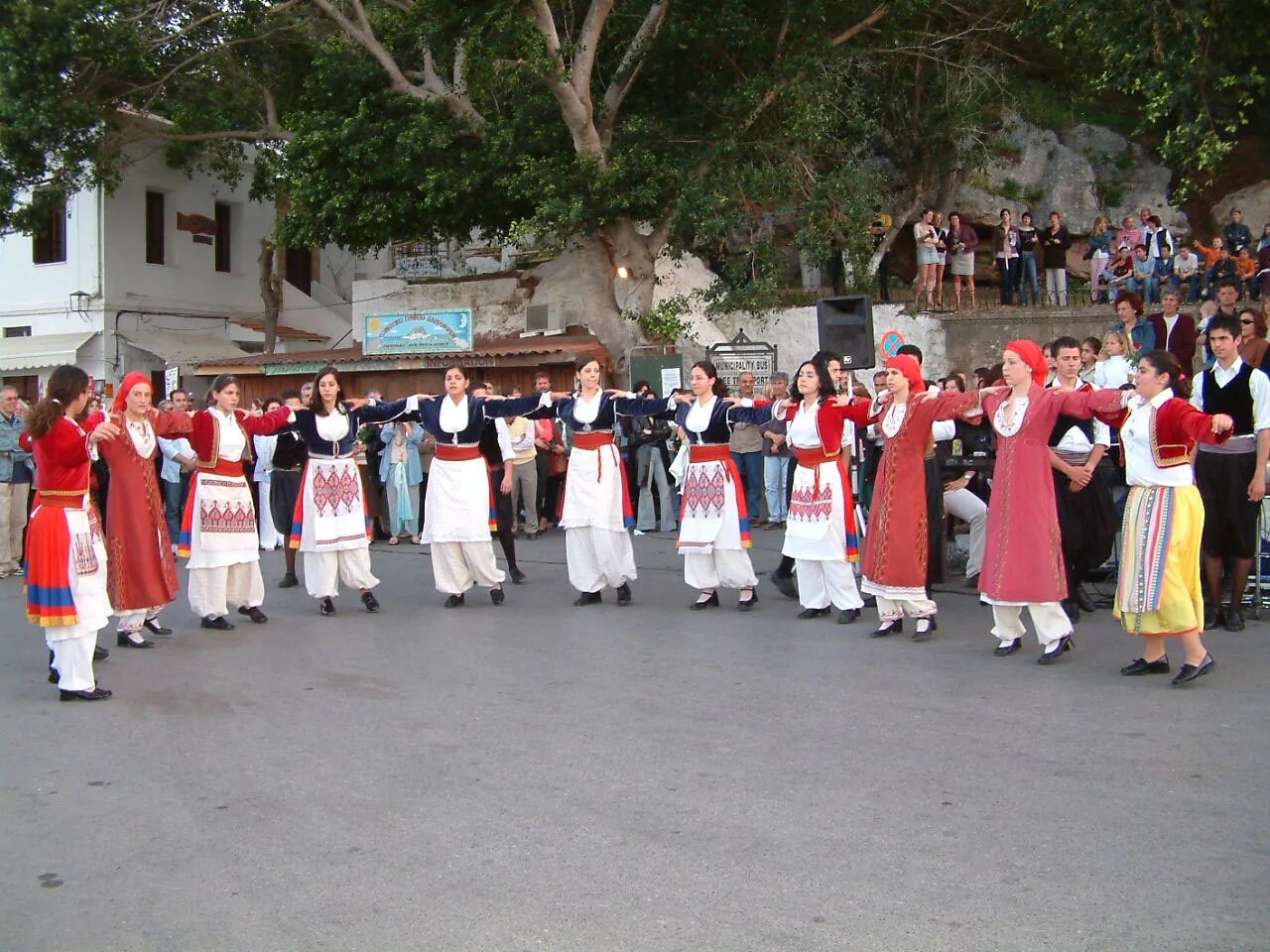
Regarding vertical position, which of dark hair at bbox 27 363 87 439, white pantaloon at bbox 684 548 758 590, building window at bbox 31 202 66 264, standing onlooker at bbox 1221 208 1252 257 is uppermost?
building window at bbox 31 202 66 264

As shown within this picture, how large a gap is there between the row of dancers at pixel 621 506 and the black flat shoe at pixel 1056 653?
0.02 m

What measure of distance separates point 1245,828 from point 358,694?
463 cm

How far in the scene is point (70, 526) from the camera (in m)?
7.53

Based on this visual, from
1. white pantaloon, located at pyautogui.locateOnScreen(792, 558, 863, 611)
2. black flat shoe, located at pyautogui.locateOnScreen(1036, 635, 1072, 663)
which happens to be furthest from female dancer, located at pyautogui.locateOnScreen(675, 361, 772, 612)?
black flat shoe, located at pyautogui.locateOnScreen(1036, 635, 1072, 663)

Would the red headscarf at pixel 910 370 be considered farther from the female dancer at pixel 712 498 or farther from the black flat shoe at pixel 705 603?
the black flat shoe at pixel 705 603

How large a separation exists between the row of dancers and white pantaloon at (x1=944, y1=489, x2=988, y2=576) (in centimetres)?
93

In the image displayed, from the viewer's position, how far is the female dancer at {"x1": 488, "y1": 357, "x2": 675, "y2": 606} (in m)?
10.6

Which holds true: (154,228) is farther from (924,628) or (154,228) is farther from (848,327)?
(924,628)

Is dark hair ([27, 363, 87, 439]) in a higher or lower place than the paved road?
higher

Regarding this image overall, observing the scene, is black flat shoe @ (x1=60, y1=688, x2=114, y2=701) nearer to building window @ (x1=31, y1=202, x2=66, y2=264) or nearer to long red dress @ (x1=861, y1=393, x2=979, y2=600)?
long red dress @ (x1=861, y1=393, x2=979, y2=600)

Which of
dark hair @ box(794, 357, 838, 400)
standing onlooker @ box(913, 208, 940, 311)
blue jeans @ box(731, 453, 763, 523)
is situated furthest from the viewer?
standing onlooker @ box(913, 208, 940, 311)

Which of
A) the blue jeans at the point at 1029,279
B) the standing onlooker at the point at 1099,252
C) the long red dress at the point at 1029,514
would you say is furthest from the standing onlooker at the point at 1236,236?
the long red dress at the point at 1029,514

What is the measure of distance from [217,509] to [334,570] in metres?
1.17

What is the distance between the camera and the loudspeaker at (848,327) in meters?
13.5
